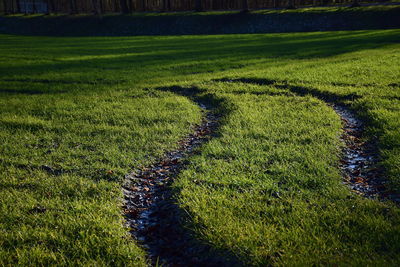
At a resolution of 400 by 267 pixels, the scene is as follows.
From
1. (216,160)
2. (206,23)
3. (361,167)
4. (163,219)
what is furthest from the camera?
(206,23)

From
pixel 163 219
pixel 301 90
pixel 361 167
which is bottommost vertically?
pixel 163 219

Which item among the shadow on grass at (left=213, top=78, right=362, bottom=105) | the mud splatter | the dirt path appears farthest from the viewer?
the shadow on grass at (left=213, top=78, right=362, bottom=105)

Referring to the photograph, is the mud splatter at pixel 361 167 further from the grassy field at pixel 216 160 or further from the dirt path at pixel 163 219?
the dirt path at pixel 163 219

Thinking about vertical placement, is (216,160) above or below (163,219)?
above

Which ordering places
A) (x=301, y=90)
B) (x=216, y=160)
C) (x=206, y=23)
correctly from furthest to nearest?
1. (x=206, y=23)
2. (x=301, y=90)
3. (x=216, y=160)

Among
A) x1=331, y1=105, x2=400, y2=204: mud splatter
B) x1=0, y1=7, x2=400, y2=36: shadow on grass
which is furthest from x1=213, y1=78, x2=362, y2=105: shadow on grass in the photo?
x1=0, y1=7, x2=400, y2=36: shadow on grass

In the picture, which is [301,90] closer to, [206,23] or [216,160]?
[216,160]

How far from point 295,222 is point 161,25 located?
93.1 ft

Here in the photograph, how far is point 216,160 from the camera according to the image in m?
5.36

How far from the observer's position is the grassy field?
3498 mm

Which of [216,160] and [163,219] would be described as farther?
[216,160]

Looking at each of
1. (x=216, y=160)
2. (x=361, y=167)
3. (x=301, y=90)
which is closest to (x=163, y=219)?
(x=216, y=160)

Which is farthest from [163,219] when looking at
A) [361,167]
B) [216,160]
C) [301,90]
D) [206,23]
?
[206,23]

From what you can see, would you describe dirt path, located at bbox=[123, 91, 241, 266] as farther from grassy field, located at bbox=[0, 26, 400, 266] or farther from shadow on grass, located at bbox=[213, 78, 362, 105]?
shadow on grass, located at bbox=[213, 78, 362, 105]
